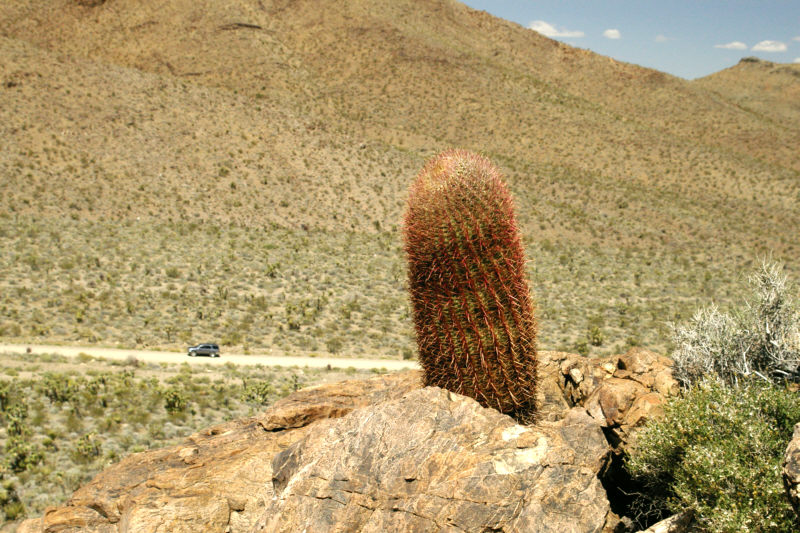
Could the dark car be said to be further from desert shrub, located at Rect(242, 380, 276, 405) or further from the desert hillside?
desert shrub, located at Rect(242, 380, 276, 405)

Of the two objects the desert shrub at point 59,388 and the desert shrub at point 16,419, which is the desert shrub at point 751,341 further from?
the desert shrub at point 59,388

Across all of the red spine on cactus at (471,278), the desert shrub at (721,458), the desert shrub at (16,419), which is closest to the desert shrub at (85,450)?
the desert shrub at (16,419)

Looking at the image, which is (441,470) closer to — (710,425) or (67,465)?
(710,425)

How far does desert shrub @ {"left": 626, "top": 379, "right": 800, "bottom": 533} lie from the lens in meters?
5.19

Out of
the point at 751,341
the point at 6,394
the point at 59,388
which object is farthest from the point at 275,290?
the point at 751,341

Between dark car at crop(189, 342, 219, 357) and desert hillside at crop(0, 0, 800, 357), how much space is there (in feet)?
4.65

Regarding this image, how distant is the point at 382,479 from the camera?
4914 mm

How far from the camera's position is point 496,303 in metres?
5.53

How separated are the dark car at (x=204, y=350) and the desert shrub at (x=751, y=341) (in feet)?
51.7

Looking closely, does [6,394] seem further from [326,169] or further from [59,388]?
[326,169]

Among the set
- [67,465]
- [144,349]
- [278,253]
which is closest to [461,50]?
[278,253]

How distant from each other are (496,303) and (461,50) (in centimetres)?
6760

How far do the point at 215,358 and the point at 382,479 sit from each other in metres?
16.2

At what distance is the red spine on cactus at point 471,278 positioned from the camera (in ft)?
18.0
